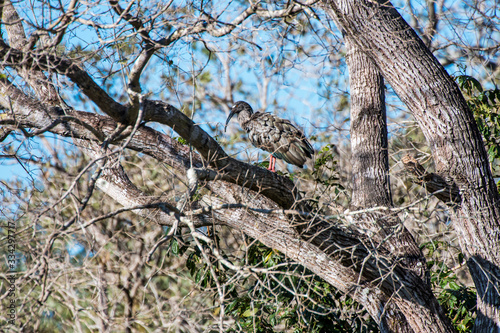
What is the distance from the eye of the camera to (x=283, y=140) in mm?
5824

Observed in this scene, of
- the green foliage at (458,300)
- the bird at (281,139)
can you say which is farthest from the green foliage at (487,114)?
the bird at (281,139)

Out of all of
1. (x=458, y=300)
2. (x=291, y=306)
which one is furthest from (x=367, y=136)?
(x=291, y=306)

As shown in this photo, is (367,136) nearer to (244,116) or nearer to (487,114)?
(487,114)

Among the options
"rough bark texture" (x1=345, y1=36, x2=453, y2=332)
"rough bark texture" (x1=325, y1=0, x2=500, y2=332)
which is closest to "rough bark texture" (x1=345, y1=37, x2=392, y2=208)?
"rough bark texture" (x1=345, y1=36, x2=453, y2=332)

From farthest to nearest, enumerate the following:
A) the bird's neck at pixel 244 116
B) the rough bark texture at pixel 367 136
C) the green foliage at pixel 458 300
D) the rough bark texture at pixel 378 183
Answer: the bird's neck at pixel 244 116
the rough bark texture at pixel 367 136
the green foliage at pixel 458 300
the rough bark texture at pixel 378 183

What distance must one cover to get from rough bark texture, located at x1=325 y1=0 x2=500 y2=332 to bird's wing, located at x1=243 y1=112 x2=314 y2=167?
1.64 meters

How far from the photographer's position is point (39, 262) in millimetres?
2875

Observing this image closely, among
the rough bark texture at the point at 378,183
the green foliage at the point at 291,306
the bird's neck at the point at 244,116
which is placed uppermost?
the bird's neck at the point at 244,116

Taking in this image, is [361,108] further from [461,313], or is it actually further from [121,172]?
[121,172]

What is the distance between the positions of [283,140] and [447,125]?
208 cm

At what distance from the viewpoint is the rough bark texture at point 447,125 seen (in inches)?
164

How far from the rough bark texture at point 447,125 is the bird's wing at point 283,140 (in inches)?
64.6

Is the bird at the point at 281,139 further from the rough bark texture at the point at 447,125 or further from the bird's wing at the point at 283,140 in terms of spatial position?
the rough bark texture at the point at 447,125

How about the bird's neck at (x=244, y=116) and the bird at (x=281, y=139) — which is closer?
the bird at (x=281, y=139)
